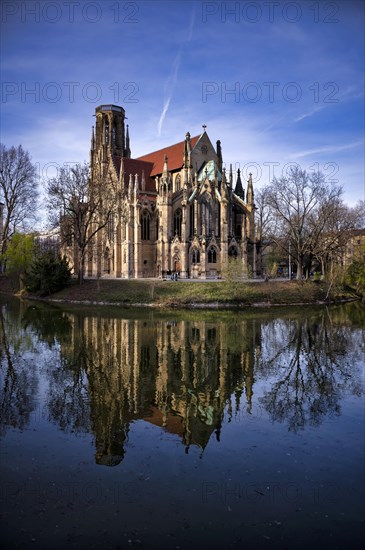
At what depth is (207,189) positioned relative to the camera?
2192 inches

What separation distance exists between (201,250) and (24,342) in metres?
35.6

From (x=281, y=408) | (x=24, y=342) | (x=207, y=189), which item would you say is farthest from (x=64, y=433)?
(x=207, y=189)

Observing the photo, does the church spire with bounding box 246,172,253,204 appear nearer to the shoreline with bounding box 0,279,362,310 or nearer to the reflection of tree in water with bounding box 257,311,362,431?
the shoreline with bounding box 0,279,362,310

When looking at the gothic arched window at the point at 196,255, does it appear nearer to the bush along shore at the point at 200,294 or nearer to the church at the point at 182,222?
the church at the point at 182,222

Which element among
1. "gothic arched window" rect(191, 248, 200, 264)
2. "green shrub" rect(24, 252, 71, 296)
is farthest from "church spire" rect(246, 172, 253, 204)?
"green shrub" rect(24, 252, 71, 296)

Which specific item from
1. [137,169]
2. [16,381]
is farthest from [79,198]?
[16,381]

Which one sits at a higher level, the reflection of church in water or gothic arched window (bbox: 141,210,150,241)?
gothic arched window (bbox: 141,210,150,241)

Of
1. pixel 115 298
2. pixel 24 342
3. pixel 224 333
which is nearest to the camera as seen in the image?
pixel 24 342

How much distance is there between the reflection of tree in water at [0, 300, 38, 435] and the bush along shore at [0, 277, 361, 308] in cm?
2010

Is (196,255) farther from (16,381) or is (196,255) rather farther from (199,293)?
(16,381)

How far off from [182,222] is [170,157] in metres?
14.8

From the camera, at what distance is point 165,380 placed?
1401 centimetres

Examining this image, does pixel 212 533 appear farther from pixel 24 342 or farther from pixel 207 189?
pixel 207 189

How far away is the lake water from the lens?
640 centimetres
